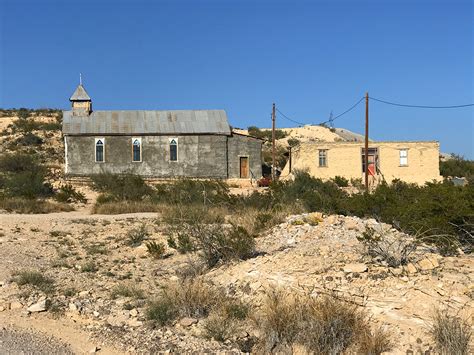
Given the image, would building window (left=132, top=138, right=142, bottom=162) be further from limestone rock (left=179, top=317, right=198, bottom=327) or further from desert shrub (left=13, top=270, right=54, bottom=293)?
limestone rock (left=179, top=317, right=198, bottom=327)

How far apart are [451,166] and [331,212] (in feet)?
110

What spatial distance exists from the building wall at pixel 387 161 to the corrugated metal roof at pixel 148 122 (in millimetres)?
7241

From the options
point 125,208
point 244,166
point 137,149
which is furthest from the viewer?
point 244,166

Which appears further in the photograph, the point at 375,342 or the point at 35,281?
the point at 35,281

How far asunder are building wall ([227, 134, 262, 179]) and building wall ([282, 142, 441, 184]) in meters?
3.94

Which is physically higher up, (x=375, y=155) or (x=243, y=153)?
(x=243, y=153)

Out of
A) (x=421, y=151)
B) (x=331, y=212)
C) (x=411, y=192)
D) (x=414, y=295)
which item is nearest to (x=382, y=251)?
(x=414, y=295)

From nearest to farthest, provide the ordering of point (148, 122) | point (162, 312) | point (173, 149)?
point (162, 312), point (173, 149), point (148, 122)

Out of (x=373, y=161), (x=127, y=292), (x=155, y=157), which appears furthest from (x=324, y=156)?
(x=127, y=292)

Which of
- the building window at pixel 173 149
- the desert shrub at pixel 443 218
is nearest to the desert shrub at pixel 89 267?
the desert shrub at pixel 443 218

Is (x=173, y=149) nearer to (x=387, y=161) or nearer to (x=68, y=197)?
(x=68, y=197)

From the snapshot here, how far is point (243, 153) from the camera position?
37.2 metres

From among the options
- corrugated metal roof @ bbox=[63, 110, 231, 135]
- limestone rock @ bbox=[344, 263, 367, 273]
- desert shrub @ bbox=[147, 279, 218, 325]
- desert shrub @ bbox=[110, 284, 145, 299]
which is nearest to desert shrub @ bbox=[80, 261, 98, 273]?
desert shrub @ bbox=[110, 284, 145, 299]

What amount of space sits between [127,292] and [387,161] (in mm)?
29729
